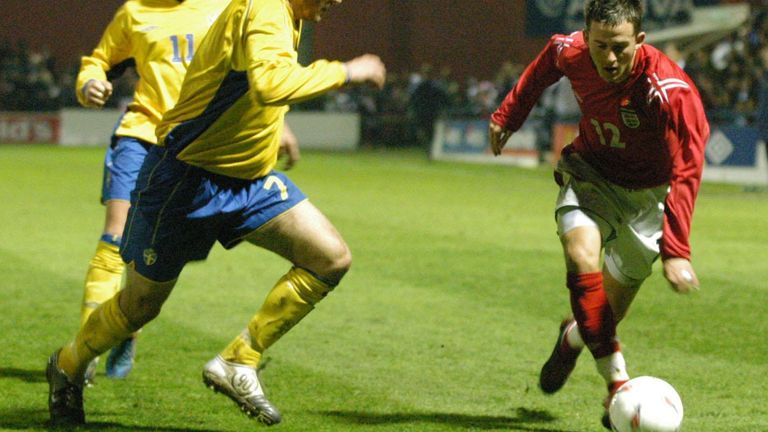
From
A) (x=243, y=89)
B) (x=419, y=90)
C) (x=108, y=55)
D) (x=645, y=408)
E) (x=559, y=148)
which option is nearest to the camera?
(x=645, y=408)

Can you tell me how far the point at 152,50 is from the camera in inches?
266

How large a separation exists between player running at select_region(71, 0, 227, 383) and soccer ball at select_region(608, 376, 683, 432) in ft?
8.88

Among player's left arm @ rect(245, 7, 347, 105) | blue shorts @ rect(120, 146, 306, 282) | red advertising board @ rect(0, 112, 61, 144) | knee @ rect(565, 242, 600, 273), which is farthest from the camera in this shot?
red advertising board @ rect(0, 112, 61, 144)

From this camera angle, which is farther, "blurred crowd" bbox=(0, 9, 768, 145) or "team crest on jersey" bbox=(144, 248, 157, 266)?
"blurred crowd" bbox=(0, 9, 768, 145)

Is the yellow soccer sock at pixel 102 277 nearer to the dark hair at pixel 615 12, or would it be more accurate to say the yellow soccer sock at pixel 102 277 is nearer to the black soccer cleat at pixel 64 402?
the black soccer cleat at pixel 64 402

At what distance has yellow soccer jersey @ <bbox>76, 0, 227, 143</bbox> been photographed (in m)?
6.75

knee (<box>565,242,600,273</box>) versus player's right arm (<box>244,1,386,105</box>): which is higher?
player's right arm (<box>244,1,386,105</box>)

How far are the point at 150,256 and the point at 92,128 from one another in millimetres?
26318

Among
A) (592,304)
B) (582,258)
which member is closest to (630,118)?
(582,258)

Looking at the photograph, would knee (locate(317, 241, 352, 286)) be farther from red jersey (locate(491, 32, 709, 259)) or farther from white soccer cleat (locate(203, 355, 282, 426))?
red jersey (locate(491, 32, 709, 259))

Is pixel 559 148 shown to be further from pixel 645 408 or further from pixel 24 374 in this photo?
pixel 645 408

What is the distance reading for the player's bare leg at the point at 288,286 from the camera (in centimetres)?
541

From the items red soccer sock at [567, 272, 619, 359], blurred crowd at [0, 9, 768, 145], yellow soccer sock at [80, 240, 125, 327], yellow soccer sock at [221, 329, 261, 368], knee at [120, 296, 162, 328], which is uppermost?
red soccer sock at [567, 272, 619, 359]

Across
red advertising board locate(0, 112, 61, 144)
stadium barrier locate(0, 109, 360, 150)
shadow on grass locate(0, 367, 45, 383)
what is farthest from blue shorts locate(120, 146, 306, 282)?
red advertising board locate(0, 112, 61, 144)
